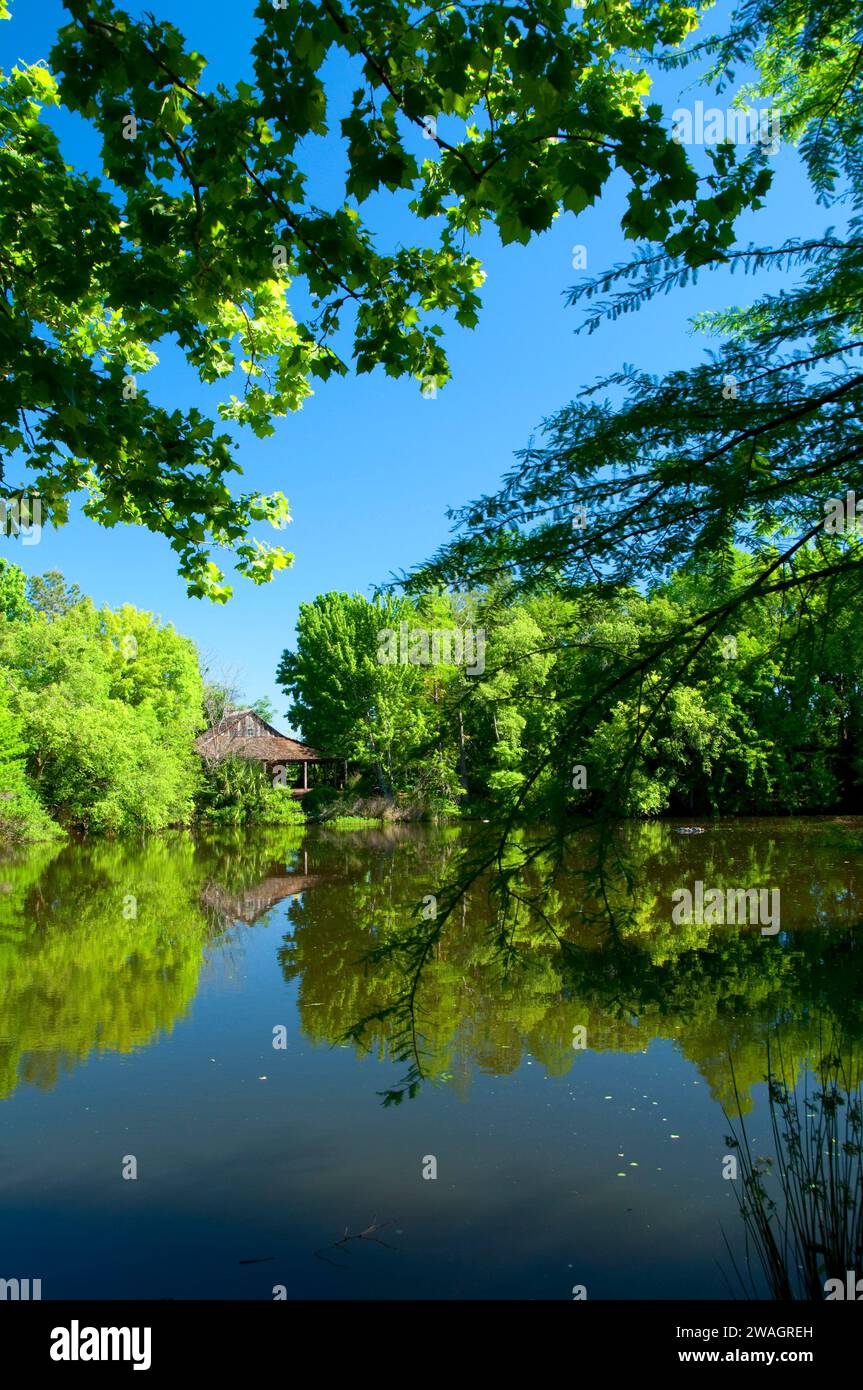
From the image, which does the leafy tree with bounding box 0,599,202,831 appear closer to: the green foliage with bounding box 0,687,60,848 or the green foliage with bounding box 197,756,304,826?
the green foliage with bounding box 197,756,304,826

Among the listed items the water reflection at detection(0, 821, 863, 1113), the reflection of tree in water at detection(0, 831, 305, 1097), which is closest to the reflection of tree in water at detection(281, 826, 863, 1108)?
the water reflection at detection(0, 821, 863, 1113)

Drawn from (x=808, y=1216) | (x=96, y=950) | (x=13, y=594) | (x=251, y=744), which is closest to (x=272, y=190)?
(x=808, y=1216)

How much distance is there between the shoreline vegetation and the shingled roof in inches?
29.2

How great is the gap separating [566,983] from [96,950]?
283 inches

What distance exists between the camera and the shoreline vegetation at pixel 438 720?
116 inches

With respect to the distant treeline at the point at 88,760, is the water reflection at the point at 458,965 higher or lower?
lower

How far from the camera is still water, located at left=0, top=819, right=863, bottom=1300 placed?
381 centimetres

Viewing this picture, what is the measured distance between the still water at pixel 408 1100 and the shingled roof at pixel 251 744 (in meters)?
22.4

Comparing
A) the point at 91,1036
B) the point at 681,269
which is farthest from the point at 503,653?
the point at 91,1036

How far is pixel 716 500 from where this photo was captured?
8.61 feet

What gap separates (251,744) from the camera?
34.9 meters

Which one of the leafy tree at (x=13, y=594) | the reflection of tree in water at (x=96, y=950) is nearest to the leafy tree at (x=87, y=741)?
the reflection of tree in water at (x=96, y=950)

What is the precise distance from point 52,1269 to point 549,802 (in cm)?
358

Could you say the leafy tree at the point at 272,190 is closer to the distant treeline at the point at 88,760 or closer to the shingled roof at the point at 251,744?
the distant treeline at the point at 88,760
